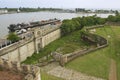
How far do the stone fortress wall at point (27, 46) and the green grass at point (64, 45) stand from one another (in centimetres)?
106

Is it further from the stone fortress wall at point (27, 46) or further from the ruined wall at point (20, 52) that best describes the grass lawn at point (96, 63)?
the ruined wall at point (20, 52)

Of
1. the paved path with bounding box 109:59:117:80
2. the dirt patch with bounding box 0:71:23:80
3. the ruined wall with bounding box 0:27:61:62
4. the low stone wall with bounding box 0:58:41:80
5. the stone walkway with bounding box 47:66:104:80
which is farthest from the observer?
the ruined wall with bounding box 0:27:61:62

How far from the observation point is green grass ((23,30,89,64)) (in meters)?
42.8

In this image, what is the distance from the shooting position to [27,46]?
1590 inches

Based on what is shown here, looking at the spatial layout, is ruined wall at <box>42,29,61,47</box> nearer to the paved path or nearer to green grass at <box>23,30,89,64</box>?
green grass at <box>23,30,89,64</box>

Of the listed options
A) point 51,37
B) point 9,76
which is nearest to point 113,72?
point 9,76

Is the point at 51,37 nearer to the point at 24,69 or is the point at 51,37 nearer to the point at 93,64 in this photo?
the point at 93,64

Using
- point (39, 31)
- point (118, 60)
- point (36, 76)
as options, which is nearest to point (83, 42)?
point (39, 31)

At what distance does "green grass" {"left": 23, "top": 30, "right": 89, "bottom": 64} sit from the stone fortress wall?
1056 millimetres

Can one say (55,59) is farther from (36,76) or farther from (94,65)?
(36,76)

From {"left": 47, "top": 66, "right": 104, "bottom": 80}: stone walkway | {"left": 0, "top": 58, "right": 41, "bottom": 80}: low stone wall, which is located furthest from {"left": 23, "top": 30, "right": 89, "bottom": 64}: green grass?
{"left": 0, "top": 58, "right": 41, "bottom": 80}: low stone wall

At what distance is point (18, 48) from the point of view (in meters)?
36.7

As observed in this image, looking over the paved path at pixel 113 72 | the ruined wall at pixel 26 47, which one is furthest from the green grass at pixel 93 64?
the ruined wall at pixel 26 47

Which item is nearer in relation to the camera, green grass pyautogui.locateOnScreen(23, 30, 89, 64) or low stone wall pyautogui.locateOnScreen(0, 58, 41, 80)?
low stone wall pyautogui.locateOnScreen(0, 58, 41, 80)
